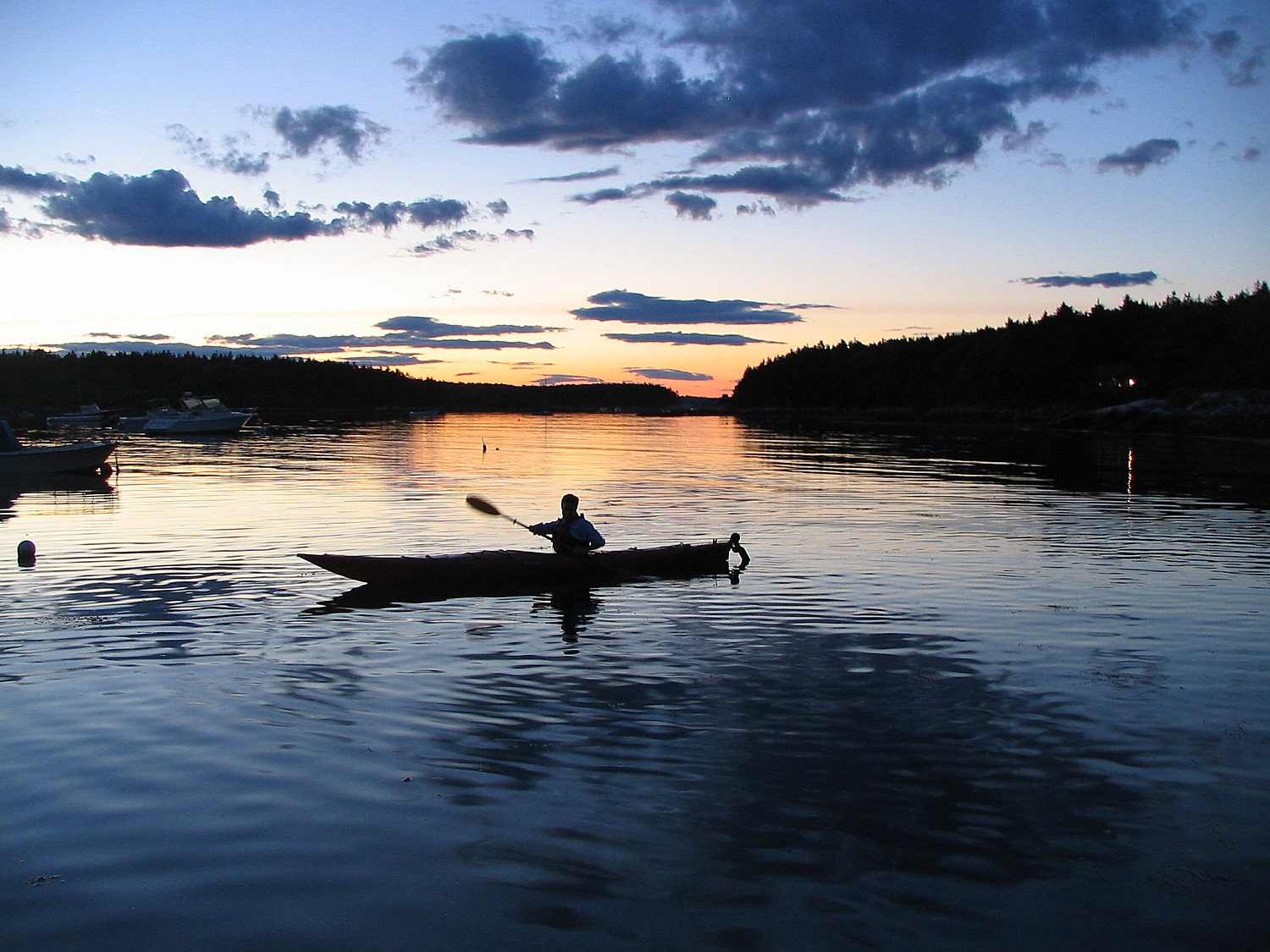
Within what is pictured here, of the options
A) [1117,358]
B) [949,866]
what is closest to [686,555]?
[949,866]

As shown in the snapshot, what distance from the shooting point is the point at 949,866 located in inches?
277

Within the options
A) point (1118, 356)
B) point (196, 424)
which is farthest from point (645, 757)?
point (1118, 356)

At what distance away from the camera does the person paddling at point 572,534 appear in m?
18.2

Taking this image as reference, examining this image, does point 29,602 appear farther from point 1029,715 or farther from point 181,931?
point 1029,715

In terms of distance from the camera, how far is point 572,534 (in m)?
18.3

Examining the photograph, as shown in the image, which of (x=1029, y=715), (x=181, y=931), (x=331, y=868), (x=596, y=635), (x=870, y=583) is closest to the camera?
(x=181, y=931)

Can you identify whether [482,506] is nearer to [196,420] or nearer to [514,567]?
[514,567]

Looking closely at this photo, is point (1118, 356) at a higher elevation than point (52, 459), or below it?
higher

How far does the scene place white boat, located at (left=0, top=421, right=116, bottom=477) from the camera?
38.6 metres

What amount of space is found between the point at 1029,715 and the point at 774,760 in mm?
3229

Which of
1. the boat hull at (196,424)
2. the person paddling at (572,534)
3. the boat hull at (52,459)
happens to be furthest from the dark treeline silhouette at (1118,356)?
the person paddling at (572,534)

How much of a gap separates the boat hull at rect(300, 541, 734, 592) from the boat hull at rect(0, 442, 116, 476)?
28.4m

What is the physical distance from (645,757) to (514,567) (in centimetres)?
882

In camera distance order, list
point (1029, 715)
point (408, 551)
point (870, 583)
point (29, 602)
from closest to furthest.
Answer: point (1029, 715) < point (29, 602) < point (870, 583) < point (408, 551)
